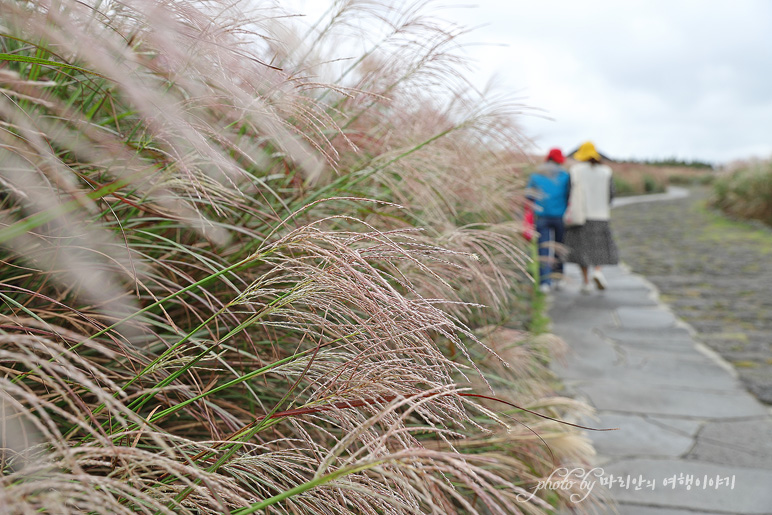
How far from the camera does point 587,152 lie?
7230mm

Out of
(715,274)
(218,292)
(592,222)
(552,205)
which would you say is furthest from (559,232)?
(218,292)

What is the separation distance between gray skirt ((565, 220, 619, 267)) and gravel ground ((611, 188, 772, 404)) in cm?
82

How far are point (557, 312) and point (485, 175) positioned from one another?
385 cm

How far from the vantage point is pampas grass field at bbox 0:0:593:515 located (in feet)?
2.86

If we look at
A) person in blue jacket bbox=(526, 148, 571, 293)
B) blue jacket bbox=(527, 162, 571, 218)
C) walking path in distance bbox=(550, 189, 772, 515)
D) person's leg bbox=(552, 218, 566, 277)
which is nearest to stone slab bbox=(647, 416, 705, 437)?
walking path in distance bbox=(550, 189, 772, 515)

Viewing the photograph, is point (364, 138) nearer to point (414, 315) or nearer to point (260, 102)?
point (260, 102)

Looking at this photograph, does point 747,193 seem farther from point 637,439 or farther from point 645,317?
point 637,439

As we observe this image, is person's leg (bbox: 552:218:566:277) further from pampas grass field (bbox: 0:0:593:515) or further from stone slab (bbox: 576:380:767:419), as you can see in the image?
pampas grass field (bbox: 0:0:593:515)

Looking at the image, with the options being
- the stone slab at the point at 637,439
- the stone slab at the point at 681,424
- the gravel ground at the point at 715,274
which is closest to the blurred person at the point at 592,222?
the gravel ground at the point at 715,274

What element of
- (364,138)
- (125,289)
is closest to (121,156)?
(125,289)

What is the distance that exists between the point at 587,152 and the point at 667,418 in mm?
4475

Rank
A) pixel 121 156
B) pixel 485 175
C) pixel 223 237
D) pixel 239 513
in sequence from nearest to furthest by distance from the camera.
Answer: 1. pixel 239 513
2. pixel 121 156
3. pixel 223 237
4. pixel 485 175

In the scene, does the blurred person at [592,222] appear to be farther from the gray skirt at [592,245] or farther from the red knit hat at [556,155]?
the red knit hat at [556,155]

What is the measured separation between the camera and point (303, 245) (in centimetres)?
98
